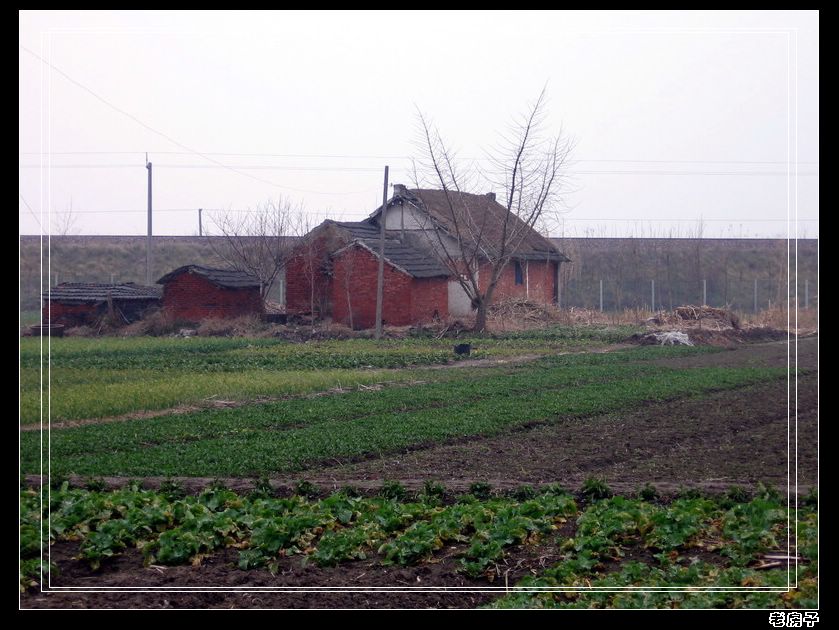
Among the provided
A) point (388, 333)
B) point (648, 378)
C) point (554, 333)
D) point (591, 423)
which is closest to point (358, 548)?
point (591, 423)

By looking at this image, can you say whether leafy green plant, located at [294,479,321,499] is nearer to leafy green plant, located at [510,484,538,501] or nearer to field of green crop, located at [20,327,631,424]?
leafy green plant, located at [510,484,538,501]

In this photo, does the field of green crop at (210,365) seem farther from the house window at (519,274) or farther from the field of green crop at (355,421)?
the house window at (519,274)

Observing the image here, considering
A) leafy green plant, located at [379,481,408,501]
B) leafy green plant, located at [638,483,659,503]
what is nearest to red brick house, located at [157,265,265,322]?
leafy green plant, located at [379,481,408,501]

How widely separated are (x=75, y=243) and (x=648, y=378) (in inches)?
423

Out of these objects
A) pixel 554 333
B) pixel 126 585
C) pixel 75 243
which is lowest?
pixel 126 585

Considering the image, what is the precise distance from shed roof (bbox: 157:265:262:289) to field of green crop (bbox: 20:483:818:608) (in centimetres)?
1020

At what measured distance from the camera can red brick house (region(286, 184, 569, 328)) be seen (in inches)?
687

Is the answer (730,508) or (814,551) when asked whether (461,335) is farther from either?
(814,551)

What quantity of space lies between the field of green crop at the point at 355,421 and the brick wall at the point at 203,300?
506cm

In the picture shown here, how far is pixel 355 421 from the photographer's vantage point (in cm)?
1227

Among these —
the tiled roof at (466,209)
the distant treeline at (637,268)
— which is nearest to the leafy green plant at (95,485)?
Answer: the distant treeline at (637,268)

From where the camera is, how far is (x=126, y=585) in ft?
20.0

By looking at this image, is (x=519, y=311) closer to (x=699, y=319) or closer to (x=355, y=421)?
(x=699, y=319)

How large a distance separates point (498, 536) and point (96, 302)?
40.7 feet
